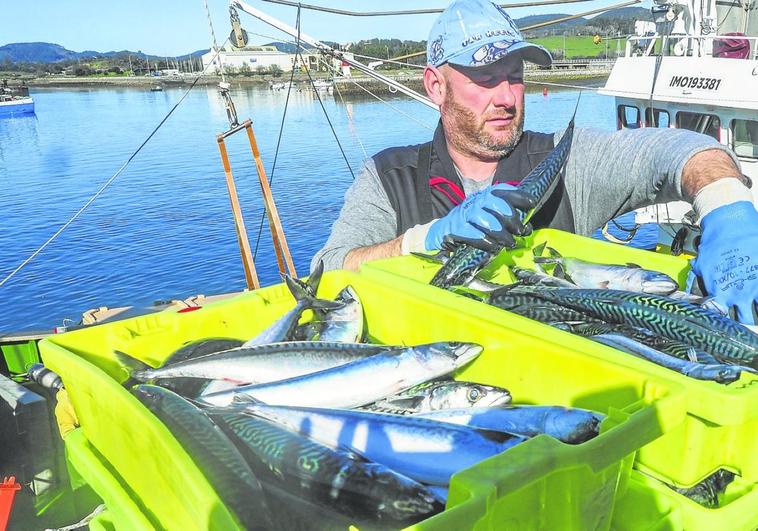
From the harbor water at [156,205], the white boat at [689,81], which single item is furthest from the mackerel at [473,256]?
the white boat at [689,81]

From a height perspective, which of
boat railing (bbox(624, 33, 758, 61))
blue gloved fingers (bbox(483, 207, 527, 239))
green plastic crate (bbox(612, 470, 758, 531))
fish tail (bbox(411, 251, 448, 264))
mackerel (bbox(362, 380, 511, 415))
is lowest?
green plastic crate (bbox(612, 470, 758, 531))

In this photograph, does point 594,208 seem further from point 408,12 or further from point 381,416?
point 408,12

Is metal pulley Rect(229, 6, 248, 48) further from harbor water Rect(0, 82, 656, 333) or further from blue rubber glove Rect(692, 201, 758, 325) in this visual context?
blue rubber glove Rect(692, 201, 758, 325)

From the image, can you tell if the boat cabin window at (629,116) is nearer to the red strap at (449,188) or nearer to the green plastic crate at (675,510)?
the red strap at (449,188)

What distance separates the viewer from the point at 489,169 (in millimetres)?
3668

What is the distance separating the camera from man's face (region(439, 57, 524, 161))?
11.0 ft

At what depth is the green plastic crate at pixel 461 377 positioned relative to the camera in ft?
3.18

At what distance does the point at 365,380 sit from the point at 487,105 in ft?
7.32

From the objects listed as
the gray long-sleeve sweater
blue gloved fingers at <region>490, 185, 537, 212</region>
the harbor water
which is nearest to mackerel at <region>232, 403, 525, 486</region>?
blue gloved fingers at <region>490, 185, 537, 212</region>

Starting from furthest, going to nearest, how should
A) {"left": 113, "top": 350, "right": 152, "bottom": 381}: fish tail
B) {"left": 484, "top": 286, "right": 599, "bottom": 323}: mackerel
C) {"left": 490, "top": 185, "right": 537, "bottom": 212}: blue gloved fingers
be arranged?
{"left": 490, "top": 185, "right": 537, "bottom": 212}: blue gloved fingers, {"left": 484, "top": 286, "right": 599, "bottom": 323}: mackerel, {"left": 113, "top": 350, "right": 152, "bottom": 381}: fish tail

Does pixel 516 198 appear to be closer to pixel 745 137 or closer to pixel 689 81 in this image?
pixel 689 81

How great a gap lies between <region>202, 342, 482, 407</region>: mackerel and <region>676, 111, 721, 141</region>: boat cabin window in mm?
11261

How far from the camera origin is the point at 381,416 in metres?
1.43

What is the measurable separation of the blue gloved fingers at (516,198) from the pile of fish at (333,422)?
86 centimetres
